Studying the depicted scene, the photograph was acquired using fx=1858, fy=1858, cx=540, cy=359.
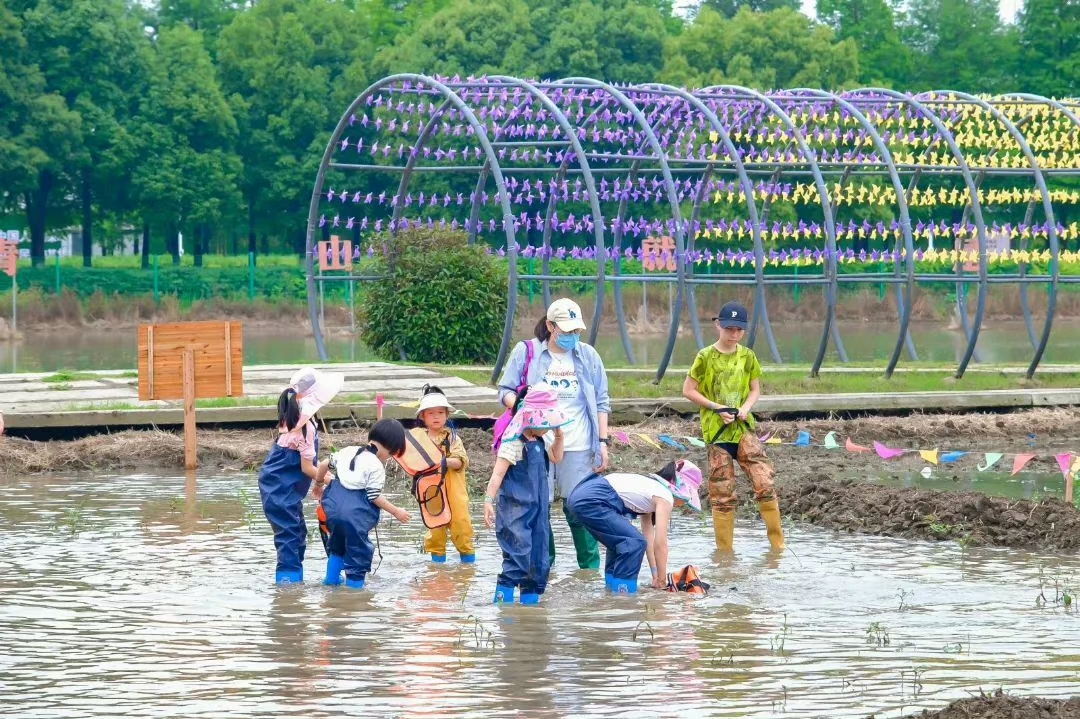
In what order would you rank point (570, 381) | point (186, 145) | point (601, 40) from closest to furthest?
Result: point (570, 381) < point (186, 145) < point (601, 40)

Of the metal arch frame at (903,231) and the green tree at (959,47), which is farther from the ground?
the green tree at (959,47)

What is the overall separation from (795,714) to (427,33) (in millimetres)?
50832

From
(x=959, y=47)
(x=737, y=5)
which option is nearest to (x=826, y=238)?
(x=959, y=47)

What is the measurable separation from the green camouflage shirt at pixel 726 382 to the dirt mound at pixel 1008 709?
507 centimetres

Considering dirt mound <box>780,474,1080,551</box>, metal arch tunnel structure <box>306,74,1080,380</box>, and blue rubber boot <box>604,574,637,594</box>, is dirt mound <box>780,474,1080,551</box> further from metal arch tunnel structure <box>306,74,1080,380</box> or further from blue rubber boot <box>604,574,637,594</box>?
metal arch tunnel structure <box>306,74,1080,380</box>

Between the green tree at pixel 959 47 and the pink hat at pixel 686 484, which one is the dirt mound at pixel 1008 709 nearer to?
the pink hat at pixel 686 484

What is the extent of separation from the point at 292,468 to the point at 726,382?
3235mm

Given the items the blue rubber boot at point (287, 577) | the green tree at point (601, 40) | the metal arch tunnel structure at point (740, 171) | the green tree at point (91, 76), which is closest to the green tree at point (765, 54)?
the green tree at point (601, 40)

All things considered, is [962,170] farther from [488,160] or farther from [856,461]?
[856,461]

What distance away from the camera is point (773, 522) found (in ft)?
42.1

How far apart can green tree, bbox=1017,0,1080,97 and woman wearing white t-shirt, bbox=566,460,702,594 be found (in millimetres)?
52982

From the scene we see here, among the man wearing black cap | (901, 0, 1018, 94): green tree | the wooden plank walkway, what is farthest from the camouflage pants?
(901, 0, 1018, 94): green tree

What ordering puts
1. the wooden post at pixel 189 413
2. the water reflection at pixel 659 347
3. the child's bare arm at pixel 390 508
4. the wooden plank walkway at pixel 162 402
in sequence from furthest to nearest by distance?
the water reflection at pixel 659 347 < the wooden plank walkway at pixel 162 402 < the wooden post at pixel 189 413 < the child's bare arm at pixel 390 508

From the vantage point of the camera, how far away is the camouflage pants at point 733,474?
1276 centimetres
